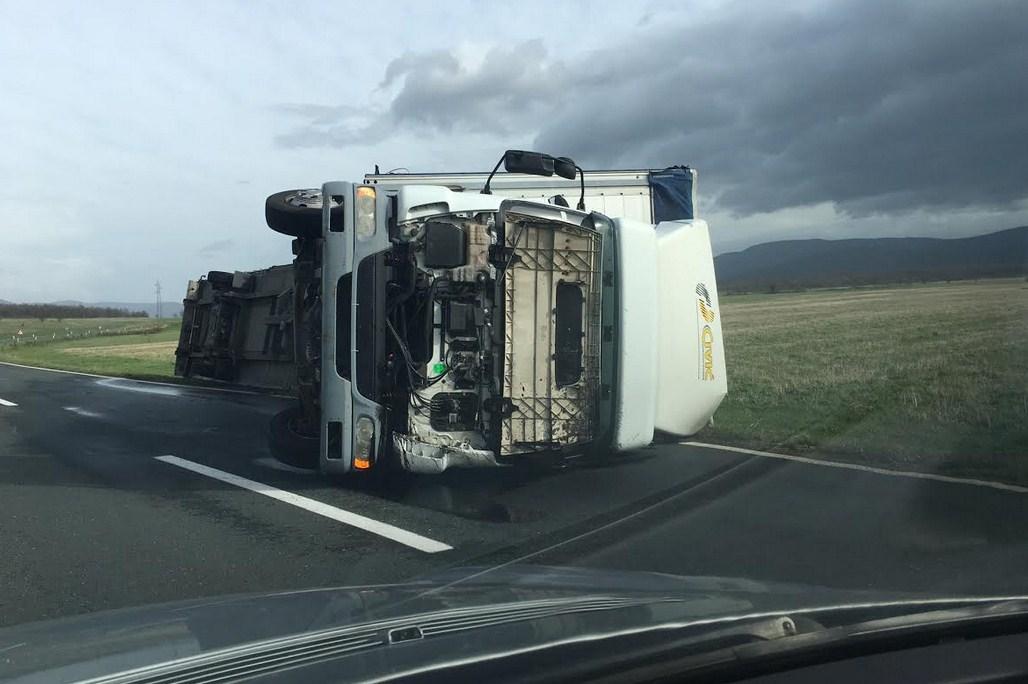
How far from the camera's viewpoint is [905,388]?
36.7ft

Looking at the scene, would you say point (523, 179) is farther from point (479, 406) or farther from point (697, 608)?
point (697, 608)

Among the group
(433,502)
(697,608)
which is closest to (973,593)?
(697,608)

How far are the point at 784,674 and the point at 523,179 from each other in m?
7.68

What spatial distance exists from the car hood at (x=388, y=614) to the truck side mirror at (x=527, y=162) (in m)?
4.16

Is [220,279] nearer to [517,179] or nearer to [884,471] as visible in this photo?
[517,179]

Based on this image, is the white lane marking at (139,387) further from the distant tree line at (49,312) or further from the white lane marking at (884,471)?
the distant tree line at (49,312)

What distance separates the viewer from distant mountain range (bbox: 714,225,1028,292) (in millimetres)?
10047

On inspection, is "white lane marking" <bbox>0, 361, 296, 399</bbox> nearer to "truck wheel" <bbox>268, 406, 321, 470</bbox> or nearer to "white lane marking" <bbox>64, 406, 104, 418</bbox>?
"white lane marking" <bbox>64, 406, 104, 418</bbox>

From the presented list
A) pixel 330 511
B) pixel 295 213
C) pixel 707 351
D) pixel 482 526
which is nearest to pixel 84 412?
pixel 295 213

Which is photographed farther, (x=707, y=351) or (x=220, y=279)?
(x=220, y=279)

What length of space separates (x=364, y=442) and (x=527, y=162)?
255cm

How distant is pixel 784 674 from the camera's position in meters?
2.34

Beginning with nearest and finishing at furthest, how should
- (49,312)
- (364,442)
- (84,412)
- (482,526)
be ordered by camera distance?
(482,526)
(364,442)
(84,412)
(49,312)

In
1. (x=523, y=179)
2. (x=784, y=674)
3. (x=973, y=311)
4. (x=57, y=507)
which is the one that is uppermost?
(x=523, y=179)
